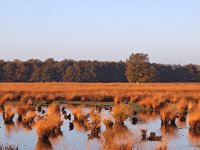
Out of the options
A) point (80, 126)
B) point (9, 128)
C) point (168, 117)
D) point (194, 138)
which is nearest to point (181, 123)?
point (168, 117)

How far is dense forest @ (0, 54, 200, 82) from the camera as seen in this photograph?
4397 inches

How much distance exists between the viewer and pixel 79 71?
114 m

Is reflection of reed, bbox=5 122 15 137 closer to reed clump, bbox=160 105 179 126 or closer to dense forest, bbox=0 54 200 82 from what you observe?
reed clump, bbox=160 105 179 126

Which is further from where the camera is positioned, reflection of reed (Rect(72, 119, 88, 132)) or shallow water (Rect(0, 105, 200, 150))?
reflection of reed (Rect(72, 119, 88, 132))

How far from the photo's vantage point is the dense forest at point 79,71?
111688 mm

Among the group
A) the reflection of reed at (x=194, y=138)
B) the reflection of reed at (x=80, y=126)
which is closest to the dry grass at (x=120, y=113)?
the reflection of reed at (x=80, y=126)

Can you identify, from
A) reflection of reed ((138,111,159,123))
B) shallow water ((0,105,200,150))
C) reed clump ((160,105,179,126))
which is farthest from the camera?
reflection of reed ((138,111,159,123))

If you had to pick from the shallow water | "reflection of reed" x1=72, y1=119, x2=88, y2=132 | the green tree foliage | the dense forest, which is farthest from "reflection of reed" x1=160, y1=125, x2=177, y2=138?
the dense forest

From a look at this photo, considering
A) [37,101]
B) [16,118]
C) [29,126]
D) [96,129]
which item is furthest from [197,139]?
A: [37,101]

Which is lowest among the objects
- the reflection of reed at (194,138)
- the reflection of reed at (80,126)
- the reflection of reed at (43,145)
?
the reflection of reed at (194,138)

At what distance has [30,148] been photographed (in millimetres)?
17250

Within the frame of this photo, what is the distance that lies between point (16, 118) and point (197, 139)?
11199mm

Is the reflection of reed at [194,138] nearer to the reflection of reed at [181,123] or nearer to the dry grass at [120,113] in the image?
the reflection of reed at [181,123]

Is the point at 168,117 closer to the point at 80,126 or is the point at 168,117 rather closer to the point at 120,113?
the point at 120,113
